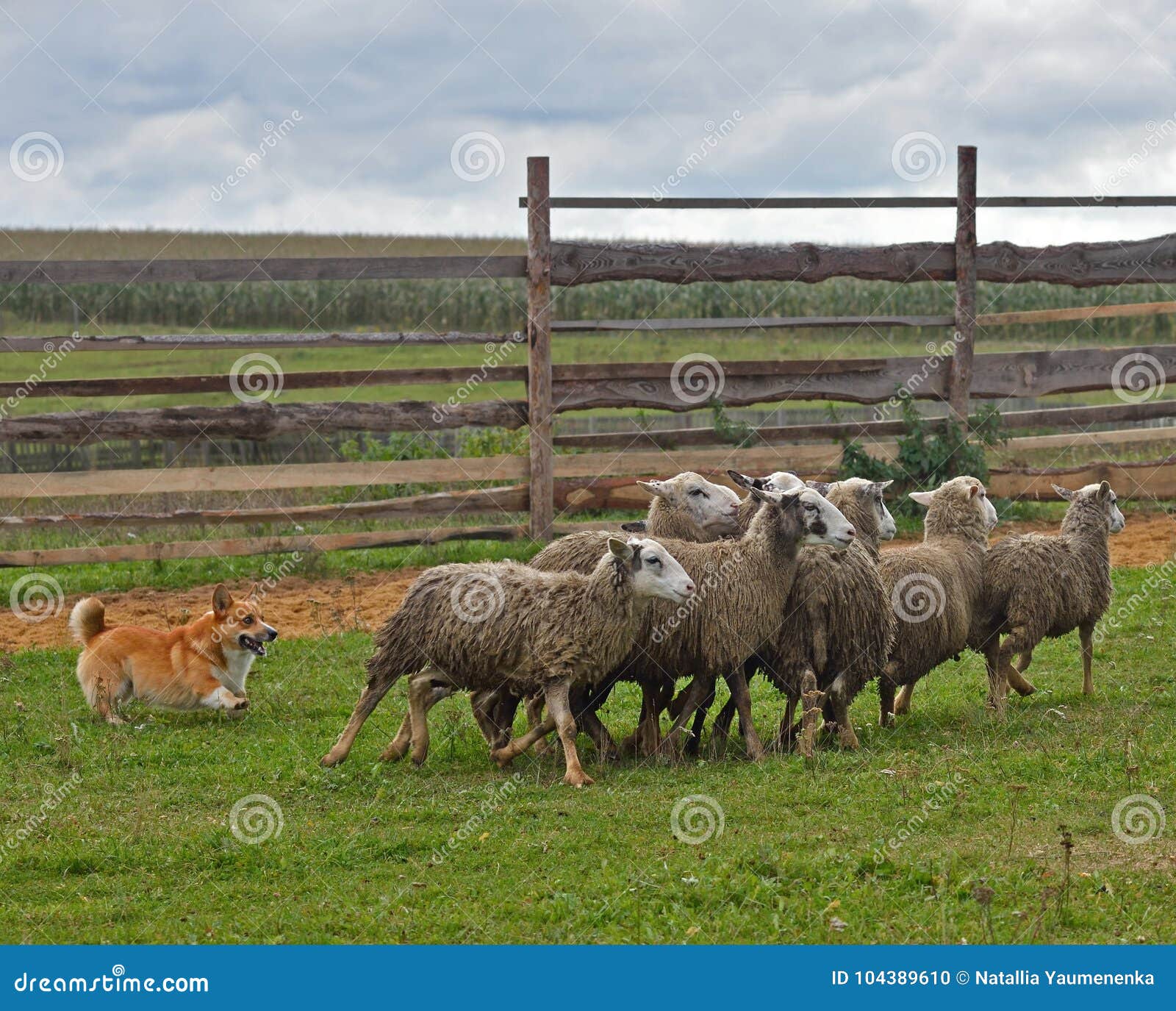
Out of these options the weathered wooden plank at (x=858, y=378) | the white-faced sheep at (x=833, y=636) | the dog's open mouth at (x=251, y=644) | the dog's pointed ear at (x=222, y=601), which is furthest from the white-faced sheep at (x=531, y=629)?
the weathered wooden plank at (x=858, y=378)

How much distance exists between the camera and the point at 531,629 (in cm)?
787

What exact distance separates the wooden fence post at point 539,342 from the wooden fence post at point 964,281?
4.69 m

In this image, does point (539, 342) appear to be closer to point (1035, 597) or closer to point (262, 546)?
point (262, 546)

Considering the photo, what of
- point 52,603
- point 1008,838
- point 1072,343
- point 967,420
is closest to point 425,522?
point 52,603

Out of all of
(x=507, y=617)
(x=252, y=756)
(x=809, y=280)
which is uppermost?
(x=809, y=280)

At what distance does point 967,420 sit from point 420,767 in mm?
9654

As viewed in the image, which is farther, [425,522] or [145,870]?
[425,522]

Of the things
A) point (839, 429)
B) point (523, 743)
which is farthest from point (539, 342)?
point (523, 743)

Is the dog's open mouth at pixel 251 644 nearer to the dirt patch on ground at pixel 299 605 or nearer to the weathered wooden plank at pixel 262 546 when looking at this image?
the dirt patch on ground at pixel 299 605

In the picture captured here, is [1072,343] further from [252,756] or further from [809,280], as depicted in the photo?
[252,756]

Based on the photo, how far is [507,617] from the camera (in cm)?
791

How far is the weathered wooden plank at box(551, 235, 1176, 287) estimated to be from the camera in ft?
48.2

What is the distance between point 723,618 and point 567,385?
693cm

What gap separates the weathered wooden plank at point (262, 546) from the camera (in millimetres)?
13523
